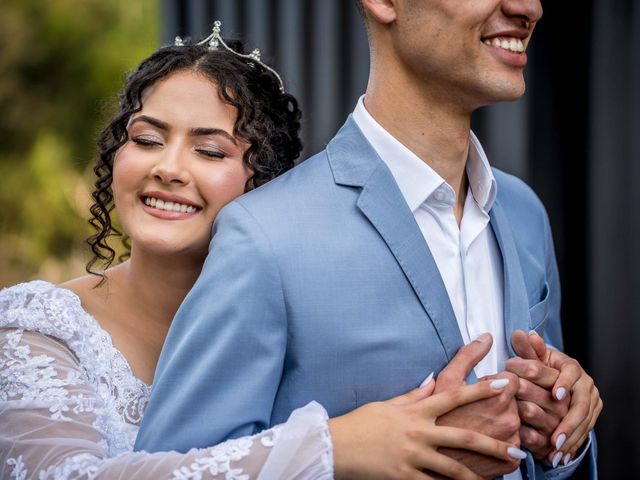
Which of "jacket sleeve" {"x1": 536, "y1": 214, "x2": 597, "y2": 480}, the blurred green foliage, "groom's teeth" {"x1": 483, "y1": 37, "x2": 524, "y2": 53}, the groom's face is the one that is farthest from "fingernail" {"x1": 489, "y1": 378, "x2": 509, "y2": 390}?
the blurred green foliage

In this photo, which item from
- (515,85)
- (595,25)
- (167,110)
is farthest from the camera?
(595,25)

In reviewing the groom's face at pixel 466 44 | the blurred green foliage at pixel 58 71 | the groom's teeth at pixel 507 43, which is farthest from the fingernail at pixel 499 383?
the blurred green foliage at pixel 58 71

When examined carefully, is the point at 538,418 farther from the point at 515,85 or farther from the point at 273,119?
the point at 273,119

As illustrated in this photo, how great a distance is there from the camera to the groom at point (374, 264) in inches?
70.6

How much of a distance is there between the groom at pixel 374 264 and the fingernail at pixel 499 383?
74 millimetres

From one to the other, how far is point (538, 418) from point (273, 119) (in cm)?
99

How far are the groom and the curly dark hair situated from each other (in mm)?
272

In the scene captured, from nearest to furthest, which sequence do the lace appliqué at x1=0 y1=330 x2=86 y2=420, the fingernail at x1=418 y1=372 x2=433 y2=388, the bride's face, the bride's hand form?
1. the bride's hand
2. the fingernail at x1=418 y1=372 x2=433 y2=388
3. the lace appliqué at x1=0 y1=330 x2=86 y2=420
4. the bride's face

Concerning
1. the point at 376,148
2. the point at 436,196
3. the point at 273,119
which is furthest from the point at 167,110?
the point at 436,196

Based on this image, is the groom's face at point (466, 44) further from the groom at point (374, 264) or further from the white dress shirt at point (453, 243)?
the white dress shirt at point (453, 243)

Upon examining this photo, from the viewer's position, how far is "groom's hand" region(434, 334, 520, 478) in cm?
179

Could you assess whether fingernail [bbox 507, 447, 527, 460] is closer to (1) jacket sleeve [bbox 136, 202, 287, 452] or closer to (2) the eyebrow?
(1) jacket sleeve [bbox 136, 202, 287, 452]

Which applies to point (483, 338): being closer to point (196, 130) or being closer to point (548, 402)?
point (548, 402)

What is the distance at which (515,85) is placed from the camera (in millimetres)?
1936
